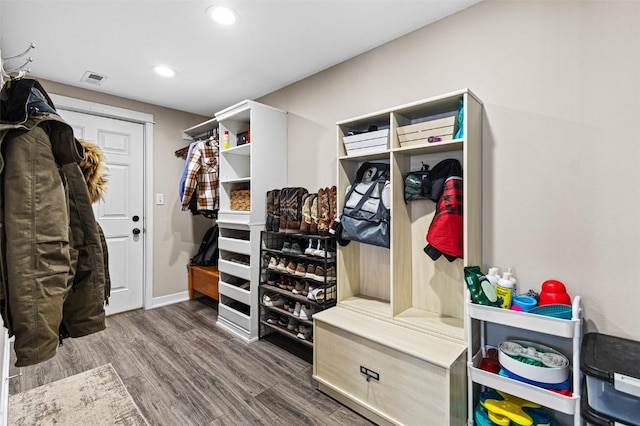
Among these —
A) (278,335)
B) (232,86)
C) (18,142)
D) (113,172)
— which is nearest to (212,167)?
(232,86)

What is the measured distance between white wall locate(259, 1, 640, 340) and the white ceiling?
0.32m

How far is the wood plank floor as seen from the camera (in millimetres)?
1804

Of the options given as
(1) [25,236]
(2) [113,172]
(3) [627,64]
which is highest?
(3) [627,64]

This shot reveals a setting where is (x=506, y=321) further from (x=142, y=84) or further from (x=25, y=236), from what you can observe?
(x=142, y=84)

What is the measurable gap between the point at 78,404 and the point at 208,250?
2073mm

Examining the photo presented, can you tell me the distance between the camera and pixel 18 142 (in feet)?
2.80

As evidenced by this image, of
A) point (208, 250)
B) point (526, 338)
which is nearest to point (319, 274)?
point (526, 338)

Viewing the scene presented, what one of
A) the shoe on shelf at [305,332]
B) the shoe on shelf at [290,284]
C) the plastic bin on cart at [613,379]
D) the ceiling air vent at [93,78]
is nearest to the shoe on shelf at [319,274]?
the shoe on shelf at [290,284]

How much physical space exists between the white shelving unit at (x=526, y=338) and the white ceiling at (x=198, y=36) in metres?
1.75

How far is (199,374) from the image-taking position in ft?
7.26

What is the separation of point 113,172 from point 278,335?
2431mm

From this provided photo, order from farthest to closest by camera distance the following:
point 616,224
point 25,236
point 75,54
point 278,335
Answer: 1. point 278,335
2. point 75,54
3. point 616,224
4. point 25,236

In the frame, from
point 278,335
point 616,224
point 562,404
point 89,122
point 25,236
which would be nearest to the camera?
point 25,236

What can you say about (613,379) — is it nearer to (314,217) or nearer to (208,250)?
(314,217)
